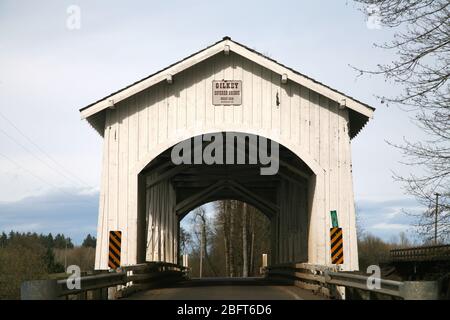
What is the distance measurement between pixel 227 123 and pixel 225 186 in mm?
11213

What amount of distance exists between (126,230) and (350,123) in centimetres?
672

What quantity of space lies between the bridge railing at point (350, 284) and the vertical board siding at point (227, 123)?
1.23 meters

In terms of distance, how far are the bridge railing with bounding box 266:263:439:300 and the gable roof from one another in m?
4.24

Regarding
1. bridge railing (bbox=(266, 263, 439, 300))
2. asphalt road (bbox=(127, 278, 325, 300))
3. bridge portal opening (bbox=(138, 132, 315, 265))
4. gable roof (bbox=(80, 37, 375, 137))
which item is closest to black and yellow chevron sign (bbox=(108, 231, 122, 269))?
asphalt road (bbox=(127, 278, 325, 300))

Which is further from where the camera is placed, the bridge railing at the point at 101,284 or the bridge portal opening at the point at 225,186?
the bridge portal opening at the point at 225,186

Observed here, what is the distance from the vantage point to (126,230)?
17.4 m

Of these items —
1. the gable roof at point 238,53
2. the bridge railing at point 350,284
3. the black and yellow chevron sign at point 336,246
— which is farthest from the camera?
the gable roof at point 238,53

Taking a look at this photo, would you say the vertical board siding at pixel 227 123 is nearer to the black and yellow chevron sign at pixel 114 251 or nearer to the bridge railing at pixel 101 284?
the bridge railing at pixel 101 284

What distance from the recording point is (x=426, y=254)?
33.9 m

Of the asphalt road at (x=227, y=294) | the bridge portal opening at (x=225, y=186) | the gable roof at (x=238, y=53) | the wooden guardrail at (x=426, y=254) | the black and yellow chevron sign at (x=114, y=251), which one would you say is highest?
the gable roof at (x=238, y=53)

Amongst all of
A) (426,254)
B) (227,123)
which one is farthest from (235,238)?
(227,123)

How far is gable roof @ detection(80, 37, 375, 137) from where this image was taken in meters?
17.4

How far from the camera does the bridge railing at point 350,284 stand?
27.0ft

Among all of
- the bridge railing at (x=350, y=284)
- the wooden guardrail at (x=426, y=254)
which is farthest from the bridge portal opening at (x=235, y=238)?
the bridge railing at (x=350, y=284)
